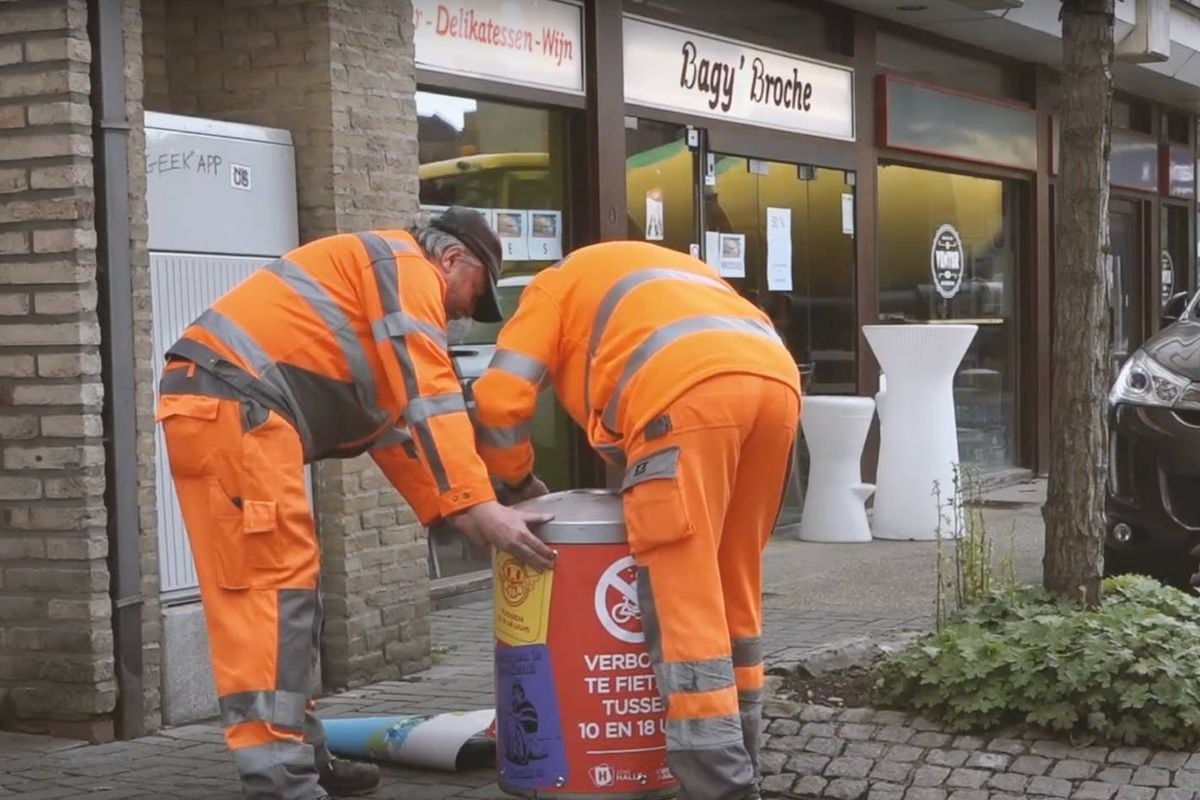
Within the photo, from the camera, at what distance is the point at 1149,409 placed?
298 inches

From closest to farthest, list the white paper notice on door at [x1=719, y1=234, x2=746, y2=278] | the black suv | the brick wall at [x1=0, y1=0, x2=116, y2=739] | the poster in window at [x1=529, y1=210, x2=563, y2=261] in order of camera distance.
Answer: the brick wall at [x1=0, y1=0, x2=116, y2=739] → the black suv → the poster in window at [x1=529, y1=210, x2=563, y2=261] → the white paper notice on door at [x1=719, y1=234, x2=746, y2=278]

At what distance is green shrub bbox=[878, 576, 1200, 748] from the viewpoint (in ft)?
16.5

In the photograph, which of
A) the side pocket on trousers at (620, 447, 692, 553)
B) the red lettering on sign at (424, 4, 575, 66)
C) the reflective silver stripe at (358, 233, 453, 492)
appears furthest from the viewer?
the red lettering on sign at (424, 4, 575, 66)

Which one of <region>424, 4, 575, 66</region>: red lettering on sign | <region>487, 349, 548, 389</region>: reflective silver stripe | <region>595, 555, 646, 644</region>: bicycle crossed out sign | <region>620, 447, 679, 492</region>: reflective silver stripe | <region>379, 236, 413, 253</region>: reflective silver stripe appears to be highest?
<region>424, 4, 575, 66</region>: red lettering on sign

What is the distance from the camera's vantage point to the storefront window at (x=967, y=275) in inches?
508

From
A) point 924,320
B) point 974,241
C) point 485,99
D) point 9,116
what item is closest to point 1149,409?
point 485,99

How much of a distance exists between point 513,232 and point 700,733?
5.08 meters

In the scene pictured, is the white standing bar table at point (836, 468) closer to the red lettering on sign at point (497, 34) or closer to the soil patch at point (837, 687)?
the red lettering on sign at point (497, 34)

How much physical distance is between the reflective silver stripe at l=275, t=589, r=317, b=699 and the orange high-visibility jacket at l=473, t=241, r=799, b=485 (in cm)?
59

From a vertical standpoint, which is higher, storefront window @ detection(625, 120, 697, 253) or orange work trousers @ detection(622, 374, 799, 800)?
storefront window @ detection(625, 120, 697, 253)

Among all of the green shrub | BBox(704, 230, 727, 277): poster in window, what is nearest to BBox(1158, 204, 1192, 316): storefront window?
BBox(704, 230, 727, 277): poster in window

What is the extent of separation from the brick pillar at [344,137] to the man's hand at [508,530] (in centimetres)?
236

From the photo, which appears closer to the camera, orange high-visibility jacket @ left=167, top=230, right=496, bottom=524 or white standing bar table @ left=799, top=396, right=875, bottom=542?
orange high-visibility jacket @ left=167, top=230, right=496, bottom=524

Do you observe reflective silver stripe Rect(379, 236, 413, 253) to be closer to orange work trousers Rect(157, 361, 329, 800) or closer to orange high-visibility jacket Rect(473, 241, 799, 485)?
orange high-visibility jacket Rect(473, 241, 799, 485)
